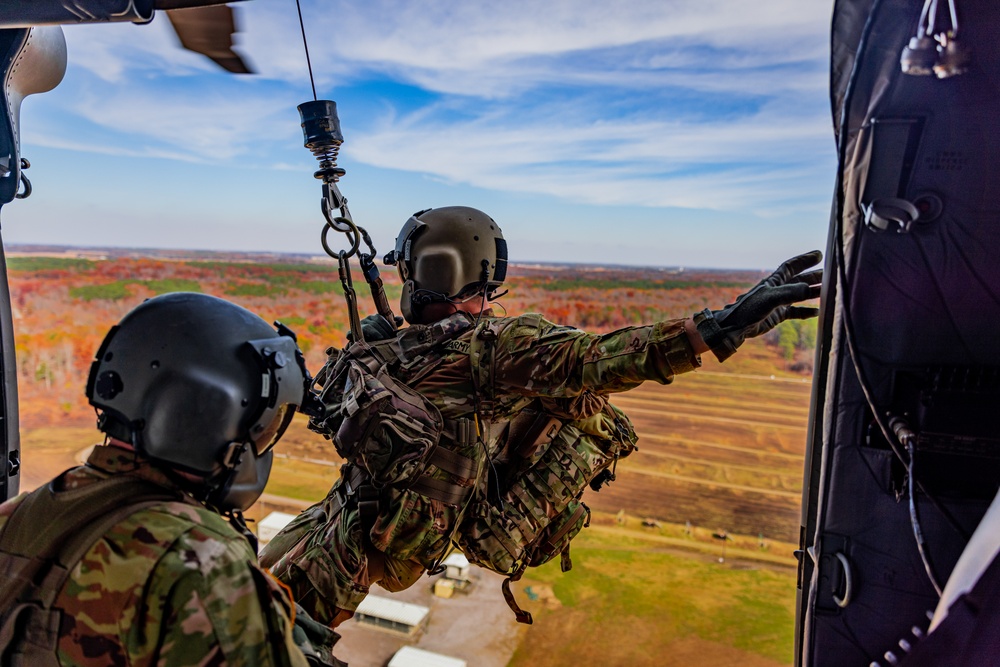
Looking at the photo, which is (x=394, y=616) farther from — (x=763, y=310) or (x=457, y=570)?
(x=763, y=310)

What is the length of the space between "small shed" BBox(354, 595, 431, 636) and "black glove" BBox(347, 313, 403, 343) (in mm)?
9973

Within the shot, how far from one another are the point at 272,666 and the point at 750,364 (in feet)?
102

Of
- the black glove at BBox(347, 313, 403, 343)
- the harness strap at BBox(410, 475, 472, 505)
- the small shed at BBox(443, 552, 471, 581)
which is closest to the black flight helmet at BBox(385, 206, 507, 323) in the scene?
the black glove at BBox(347, 313, 403, 343)

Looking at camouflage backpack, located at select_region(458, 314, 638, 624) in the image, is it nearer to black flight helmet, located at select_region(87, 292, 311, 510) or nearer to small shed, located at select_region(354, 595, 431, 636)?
black flight helmet, located at select_region(87, 292, 311, 510)

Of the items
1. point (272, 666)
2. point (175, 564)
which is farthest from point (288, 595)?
point (175, 564)

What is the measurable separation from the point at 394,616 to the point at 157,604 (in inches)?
467

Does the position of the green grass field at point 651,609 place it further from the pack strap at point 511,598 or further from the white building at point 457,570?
the pack strap at point 511,598

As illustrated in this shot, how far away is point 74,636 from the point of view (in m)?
1.54

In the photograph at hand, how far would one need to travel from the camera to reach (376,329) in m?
3.40

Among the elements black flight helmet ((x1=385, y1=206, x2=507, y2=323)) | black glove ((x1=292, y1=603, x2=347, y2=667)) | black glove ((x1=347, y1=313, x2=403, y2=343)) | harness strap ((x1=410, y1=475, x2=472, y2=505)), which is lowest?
black glove ((x1=292, y1=603, x2=347, y2=667))

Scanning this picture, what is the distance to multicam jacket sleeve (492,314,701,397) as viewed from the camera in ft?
8.26

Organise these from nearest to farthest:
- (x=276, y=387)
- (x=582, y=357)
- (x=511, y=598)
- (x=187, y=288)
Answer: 1. (x=276, y=387)
2. (x=582, y=357)
3. (x=511, y=598)
4. (x=187, y=288)

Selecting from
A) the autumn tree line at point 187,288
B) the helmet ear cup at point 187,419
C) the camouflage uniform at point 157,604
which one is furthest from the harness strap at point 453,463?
the autumn tree line at point 187,288

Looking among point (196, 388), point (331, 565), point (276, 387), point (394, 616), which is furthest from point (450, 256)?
point (394, 616)
